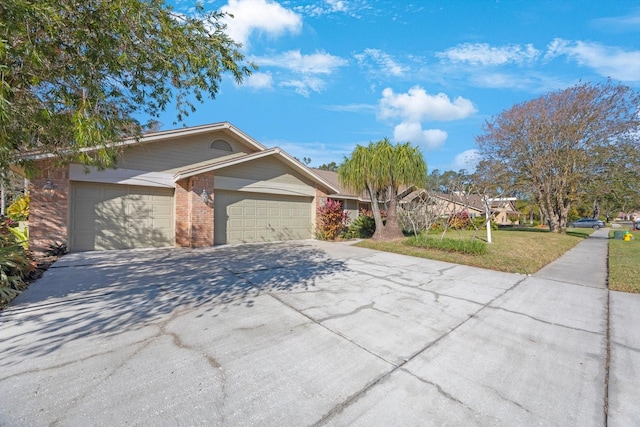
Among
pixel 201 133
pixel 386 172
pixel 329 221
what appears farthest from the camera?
pixel 329 221

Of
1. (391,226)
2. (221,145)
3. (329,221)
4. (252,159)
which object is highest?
(221,145)

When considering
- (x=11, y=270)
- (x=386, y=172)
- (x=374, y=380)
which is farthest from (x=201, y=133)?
(x=374, y=380)

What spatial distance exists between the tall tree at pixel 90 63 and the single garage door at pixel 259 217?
628 cm

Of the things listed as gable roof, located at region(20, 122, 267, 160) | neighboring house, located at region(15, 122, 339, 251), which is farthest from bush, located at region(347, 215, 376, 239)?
gable roof, located at region(20, 122, 267, 160)

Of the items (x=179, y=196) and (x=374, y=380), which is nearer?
(x=374, y=380)

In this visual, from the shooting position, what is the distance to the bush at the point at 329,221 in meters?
13.1

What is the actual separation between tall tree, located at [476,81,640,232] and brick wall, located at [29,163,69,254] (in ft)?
81.3

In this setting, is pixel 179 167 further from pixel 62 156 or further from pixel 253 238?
pixel 62 156

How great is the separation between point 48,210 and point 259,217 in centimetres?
656

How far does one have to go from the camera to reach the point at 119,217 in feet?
30.1

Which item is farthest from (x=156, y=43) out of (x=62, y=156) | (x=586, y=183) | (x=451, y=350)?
(x=586, y=183)

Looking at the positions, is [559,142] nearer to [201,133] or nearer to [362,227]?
[362,227]

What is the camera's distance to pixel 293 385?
2393mm

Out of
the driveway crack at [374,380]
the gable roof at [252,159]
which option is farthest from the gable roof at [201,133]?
the driveway crack at [374,380]
